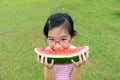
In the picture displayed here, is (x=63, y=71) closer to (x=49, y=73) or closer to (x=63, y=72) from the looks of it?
(x=63, y=72)

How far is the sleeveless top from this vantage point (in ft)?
11.2

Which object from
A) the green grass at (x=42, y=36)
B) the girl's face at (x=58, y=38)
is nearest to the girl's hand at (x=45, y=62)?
the girl's face at (x=58, y=38)

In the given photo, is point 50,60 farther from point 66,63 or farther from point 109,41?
point 109,41

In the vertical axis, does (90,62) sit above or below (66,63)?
below

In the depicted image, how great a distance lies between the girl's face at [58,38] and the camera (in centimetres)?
329

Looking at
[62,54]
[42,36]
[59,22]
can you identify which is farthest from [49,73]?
[42,36]

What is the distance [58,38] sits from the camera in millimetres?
3299

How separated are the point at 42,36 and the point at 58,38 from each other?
13.7 ft

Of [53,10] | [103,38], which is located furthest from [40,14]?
[103,38]

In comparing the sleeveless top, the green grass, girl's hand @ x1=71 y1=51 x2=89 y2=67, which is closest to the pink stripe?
the sleeveless top

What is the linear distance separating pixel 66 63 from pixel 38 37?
410 cm

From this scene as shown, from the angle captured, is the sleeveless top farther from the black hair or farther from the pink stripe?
the black hair

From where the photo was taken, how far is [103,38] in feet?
23.4

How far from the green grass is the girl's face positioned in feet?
7.02
